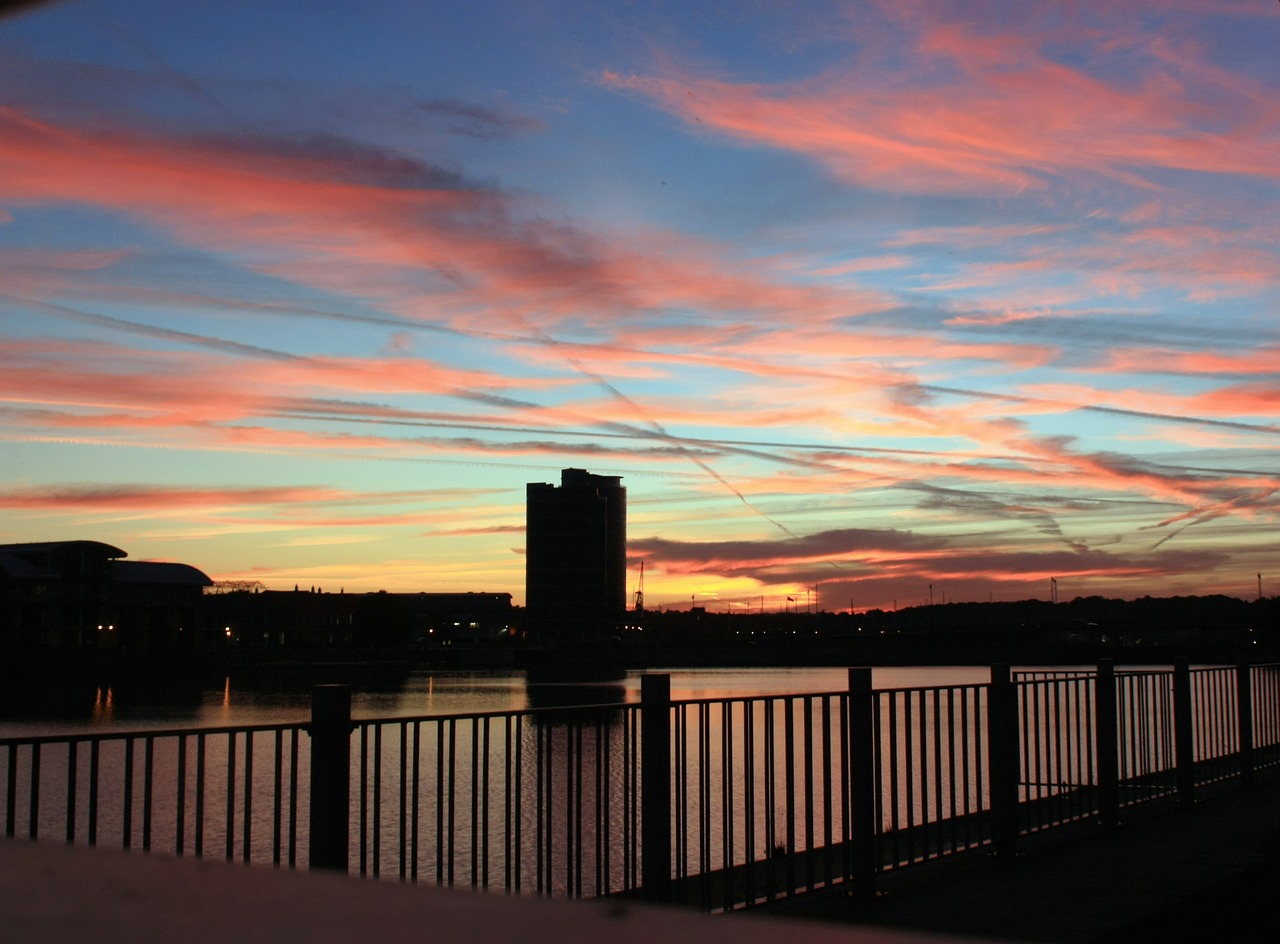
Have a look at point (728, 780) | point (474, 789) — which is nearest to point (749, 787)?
point (728, 780)

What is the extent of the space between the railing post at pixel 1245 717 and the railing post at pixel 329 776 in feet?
32.9

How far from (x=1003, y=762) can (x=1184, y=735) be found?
3423 millimetres

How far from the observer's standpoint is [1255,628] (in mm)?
124688

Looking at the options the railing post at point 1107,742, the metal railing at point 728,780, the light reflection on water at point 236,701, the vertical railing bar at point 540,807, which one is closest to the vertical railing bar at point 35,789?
the metal railing at point 728,780

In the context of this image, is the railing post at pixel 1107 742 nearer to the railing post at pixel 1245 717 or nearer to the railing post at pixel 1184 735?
the railing post at pixel 1184 735

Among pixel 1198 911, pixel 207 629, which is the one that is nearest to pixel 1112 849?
pixel 1198 911

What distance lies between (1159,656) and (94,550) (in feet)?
331

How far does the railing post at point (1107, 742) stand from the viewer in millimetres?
9656

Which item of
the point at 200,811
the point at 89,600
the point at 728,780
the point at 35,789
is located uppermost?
the point at 89,600

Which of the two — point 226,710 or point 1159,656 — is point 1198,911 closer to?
point 226,710

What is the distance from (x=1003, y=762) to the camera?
853 centimetres

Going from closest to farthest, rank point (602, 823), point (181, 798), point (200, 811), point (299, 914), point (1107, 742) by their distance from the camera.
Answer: point (299, 914) → point (181, 798) → point (200, 811) → point (602, 823) → point (1107, 742)

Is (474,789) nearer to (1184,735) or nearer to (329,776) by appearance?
(329,776)

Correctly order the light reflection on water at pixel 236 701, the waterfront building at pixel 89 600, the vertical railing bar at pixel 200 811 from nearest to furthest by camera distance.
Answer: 1. the vertical railing bar at pixel 200 811
2. the light reflection on water at pixel 236 701
3. the waterfront building at pixel 89 600
